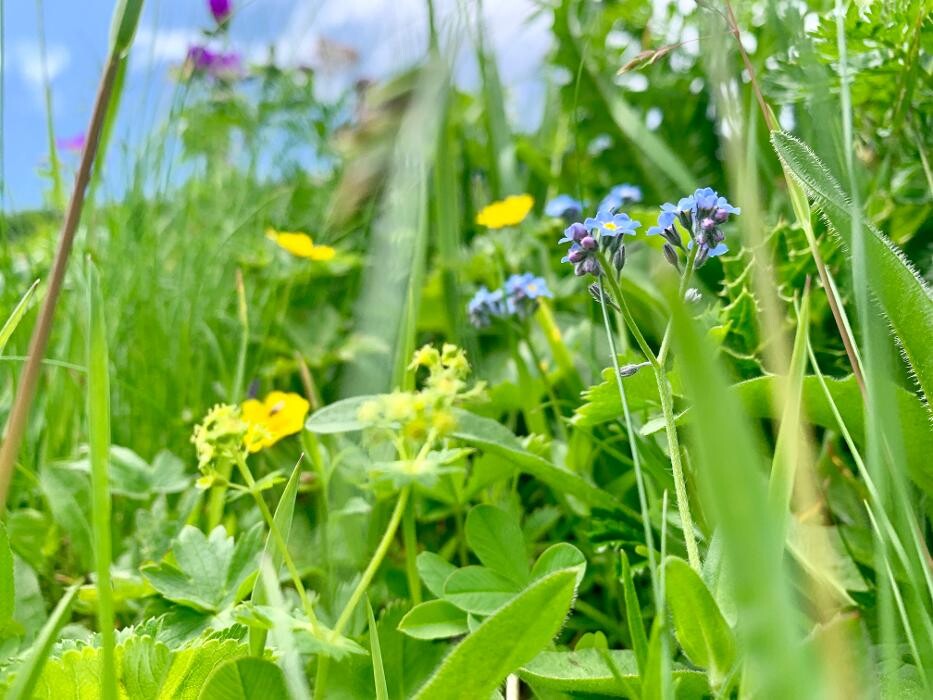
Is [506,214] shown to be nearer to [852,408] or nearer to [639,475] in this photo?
[852,408]

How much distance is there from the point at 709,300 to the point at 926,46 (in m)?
0.37

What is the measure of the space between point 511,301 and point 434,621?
514 millimetres

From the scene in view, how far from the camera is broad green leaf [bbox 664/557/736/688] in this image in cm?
50

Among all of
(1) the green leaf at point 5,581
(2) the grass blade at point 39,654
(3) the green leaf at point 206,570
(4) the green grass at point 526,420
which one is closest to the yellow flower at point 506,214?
(4) the green grass at point 526,420

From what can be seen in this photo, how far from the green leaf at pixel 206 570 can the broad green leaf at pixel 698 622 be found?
350mm

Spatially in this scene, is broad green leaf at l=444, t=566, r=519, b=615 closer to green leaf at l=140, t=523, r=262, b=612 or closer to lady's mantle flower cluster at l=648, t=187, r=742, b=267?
green leaf at l=140, t=523, r=262, b=612

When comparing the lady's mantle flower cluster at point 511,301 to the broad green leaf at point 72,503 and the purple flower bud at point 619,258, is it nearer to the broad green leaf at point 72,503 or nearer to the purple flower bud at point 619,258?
the purple flower bud at point 619,258

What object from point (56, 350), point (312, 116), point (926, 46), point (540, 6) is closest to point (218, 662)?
point (926, 46)

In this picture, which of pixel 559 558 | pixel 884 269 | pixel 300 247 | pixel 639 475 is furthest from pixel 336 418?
pixel 300 247

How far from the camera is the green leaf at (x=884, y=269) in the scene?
619mm

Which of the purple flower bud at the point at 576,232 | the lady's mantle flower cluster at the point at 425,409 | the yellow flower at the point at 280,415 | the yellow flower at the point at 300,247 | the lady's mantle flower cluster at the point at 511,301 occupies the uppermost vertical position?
the yellow flower at the point at 300,247

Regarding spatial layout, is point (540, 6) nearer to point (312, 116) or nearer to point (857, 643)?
point (312, 116)

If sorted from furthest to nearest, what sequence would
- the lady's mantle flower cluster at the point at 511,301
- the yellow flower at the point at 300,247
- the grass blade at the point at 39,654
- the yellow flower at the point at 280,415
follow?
1. the yellow flower at the point at 300,247
2. the lady's mantle flower cluster at the point at 511,301
3. the yellow flower at the point at 280,415
4. the grass blade at the point at 39,654

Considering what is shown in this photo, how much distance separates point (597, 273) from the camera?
0.67m
